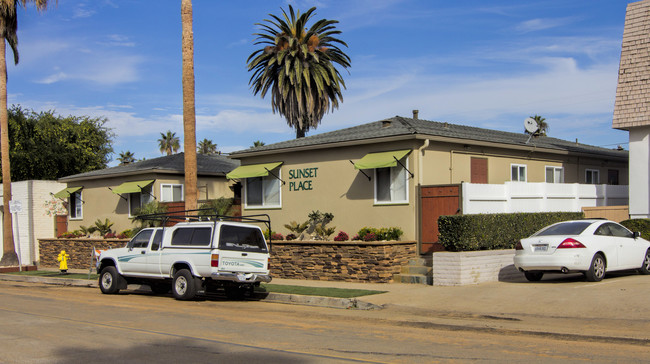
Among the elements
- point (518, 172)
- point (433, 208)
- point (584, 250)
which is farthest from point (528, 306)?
point (518, 172)

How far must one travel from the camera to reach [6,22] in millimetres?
28938

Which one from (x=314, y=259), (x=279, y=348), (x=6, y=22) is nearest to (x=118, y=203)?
(x=6, y=22)

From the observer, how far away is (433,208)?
18156 millimetres

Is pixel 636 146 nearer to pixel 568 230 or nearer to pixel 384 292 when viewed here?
pixel 568 230

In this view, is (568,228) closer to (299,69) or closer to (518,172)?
(518,172)

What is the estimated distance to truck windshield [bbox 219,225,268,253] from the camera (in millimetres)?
14781

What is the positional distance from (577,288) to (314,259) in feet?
26.7

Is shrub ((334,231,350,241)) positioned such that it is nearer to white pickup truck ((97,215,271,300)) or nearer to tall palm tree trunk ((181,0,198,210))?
white pickup truck ((97,215,271,300))

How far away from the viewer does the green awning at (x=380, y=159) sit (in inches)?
735

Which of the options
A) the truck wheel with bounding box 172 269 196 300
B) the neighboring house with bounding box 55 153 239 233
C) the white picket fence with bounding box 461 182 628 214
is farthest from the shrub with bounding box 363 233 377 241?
the neighboring house with bounding box 55 153 239 233

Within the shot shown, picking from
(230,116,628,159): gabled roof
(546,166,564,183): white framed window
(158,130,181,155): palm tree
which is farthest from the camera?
(158,130,181,155): palm tree

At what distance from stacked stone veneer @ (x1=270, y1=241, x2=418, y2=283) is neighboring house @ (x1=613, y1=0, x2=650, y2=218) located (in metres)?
7.30

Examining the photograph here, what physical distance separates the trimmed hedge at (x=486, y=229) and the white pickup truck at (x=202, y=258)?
15.5ft

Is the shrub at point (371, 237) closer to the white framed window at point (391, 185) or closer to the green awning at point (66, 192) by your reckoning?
the white framed window at point (391, 185)
